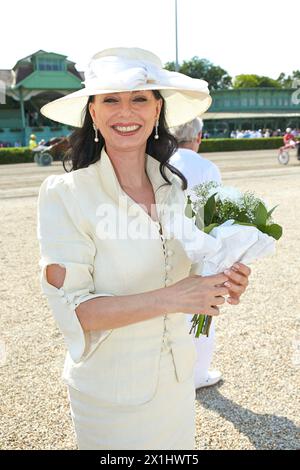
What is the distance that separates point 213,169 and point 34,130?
39.9 m

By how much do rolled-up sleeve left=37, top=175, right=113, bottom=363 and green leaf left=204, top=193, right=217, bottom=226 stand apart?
50 cm

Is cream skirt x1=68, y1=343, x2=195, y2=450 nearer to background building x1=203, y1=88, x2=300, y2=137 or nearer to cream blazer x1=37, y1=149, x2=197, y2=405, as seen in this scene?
cream blazer x1=37, y1=149, x2=197, y2=405

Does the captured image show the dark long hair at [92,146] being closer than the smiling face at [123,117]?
No

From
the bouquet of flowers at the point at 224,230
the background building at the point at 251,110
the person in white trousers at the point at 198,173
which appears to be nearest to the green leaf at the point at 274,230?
the bouquet of flowers at the point at 224,230

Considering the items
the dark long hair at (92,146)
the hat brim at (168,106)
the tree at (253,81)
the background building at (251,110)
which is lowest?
the dark long hair at (92,146)

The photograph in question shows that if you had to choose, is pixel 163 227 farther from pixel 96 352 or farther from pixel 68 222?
pixel 96 352

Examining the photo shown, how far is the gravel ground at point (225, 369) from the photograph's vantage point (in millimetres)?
3410

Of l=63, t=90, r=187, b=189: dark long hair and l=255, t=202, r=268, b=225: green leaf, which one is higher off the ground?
l=63, t=90, r=187, b=189: dark long hair

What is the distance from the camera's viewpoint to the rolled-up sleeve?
5.92ft

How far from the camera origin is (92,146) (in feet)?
7.11

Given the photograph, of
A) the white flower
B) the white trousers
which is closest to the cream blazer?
the white flower

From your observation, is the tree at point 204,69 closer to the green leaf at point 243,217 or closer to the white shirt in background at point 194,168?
the white shirt in background at point 194,168

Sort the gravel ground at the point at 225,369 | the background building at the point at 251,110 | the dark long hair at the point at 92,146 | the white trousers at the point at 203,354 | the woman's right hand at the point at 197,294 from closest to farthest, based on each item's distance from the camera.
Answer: the woman's right hand at the point at 197,294 < the dark long hair at the point at 92,146 < the gravel ground at the point at 225,369 < the white trousers at the point at 203,354 < the background building at the point at 251,110

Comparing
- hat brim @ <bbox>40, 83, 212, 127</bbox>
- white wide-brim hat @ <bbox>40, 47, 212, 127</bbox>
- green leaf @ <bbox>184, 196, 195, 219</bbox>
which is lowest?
green leaf @ <bbox>184, 196, 195, 219</bbox>
